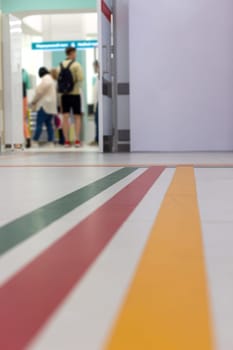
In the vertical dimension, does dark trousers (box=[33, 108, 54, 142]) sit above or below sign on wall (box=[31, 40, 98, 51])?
below

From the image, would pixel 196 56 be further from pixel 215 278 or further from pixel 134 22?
pixel 215 278

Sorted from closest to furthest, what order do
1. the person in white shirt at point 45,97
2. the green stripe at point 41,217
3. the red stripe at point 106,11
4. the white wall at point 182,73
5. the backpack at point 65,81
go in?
the green stripe at point 41,217 → the red stripe at point 106,11 → the white wall at point 182,73 → the backpack at point 65,81 → the person in white shirt at point 45,97

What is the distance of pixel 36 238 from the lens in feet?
5.18

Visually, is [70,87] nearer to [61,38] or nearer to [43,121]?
[43,121]

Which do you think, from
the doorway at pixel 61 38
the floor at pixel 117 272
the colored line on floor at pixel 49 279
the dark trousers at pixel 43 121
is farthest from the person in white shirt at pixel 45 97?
the colored line on floor at pixel 49 279

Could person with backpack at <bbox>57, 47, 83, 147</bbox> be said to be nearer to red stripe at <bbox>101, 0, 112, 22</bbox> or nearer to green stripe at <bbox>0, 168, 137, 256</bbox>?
red stripe at <bbox>101, 0, 112, 22</bbox>

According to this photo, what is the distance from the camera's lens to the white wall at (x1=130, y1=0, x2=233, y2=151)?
8031 millimetres

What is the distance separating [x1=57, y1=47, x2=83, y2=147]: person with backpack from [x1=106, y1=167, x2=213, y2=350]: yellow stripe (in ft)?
28.6

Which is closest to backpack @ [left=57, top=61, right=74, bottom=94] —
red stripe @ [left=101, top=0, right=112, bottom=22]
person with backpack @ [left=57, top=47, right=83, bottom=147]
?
person with backpack @ [left=57, top=47, right=83, bottom=147]

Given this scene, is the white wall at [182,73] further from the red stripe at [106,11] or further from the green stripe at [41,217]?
the green stripe at [41,217]

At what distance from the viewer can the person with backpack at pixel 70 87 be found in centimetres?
1024

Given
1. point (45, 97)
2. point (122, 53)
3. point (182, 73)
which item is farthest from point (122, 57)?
point (45, 97)

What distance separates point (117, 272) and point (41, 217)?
2.61ft

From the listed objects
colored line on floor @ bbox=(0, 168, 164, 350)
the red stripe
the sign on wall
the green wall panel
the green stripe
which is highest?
the sign on wall
